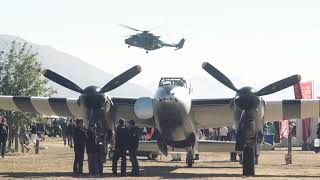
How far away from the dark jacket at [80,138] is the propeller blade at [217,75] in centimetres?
588

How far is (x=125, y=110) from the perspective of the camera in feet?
96.2

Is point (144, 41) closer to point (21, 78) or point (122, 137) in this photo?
point (21, 78)

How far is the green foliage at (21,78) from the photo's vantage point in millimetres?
42000

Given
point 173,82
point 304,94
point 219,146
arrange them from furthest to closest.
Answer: point 304,94 < point 219,146 < point 173,82

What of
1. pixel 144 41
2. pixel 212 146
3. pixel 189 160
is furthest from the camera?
pixel 144 41

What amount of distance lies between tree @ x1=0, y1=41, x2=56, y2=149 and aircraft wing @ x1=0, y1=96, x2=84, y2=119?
10.9m

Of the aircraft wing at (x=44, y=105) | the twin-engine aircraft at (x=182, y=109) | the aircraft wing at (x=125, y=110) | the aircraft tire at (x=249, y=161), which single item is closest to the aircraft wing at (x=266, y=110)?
the twin-engine aircraft at (x=182, y=109)

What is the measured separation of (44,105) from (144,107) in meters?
6.02

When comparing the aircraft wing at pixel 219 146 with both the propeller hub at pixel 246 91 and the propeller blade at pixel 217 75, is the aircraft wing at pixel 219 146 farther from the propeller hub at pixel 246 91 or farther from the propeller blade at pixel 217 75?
the propeller hub at pixel 246 91

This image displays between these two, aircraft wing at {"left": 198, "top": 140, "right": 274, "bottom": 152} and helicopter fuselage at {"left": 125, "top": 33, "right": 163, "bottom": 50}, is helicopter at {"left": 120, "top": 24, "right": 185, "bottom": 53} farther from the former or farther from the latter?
aircraft wing at {"left": 198, "top": 140, "right": 274, "bottom": 152}

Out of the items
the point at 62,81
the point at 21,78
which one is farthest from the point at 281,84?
the point at 21,78

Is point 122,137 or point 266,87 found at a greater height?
point 266,87

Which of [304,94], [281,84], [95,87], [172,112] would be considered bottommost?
[172,112]

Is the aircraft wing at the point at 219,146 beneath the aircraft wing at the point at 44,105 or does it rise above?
beneath
